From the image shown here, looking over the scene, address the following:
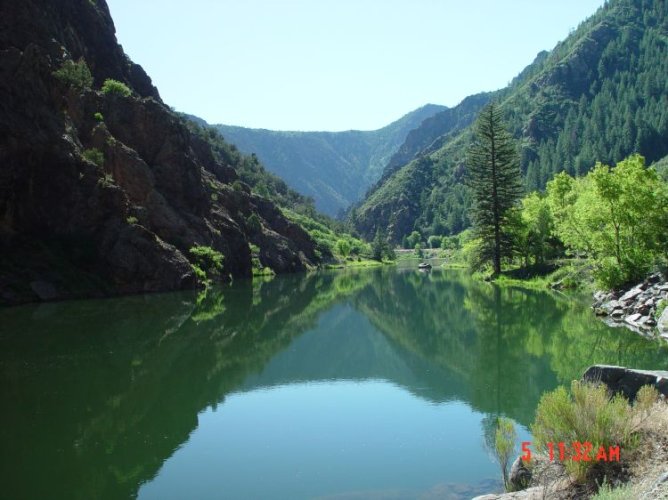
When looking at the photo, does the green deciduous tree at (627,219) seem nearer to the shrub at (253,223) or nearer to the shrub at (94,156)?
the shrub at (94,156)

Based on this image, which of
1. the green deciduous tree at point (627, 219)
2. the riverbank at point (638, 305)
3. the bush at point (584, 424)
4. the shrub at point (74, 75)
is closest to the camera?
the bush at point (584, 424)

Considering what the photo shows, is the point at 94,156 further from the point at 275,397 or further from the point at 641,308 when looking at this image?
the point at 641,308

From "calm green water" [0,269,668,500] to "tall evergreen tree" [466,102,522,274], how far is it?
27.1m

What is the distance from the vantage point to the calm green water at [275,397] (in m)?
13.5

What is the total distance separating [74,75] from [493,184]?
5295 cm

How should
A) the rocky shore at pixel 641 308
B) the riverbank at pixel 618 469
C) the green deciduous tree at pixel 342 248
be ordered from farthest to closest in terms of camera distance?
the green deciduous tree at pixel 342 248
the rocky shore at pixel 641 308
the riverbank at pixel 618 469

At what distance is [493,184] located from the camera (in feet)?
233

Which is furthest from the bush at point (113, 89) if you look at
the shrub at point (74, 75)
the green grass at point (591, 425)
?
the green grass at point (591, 425)

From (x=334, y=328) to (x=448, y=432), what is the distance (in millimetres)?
25005

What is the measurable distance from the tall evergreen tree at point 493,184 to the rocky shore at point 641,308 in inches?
1244

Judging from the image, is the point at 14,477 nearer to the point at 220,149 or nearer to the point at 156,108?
the point at 156,108

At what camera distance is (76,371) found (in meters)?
25.0

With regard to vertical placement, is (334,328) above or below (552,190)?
below

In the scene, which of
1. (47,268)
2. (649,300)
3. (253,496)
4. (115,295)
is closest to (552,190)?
(649,300)
